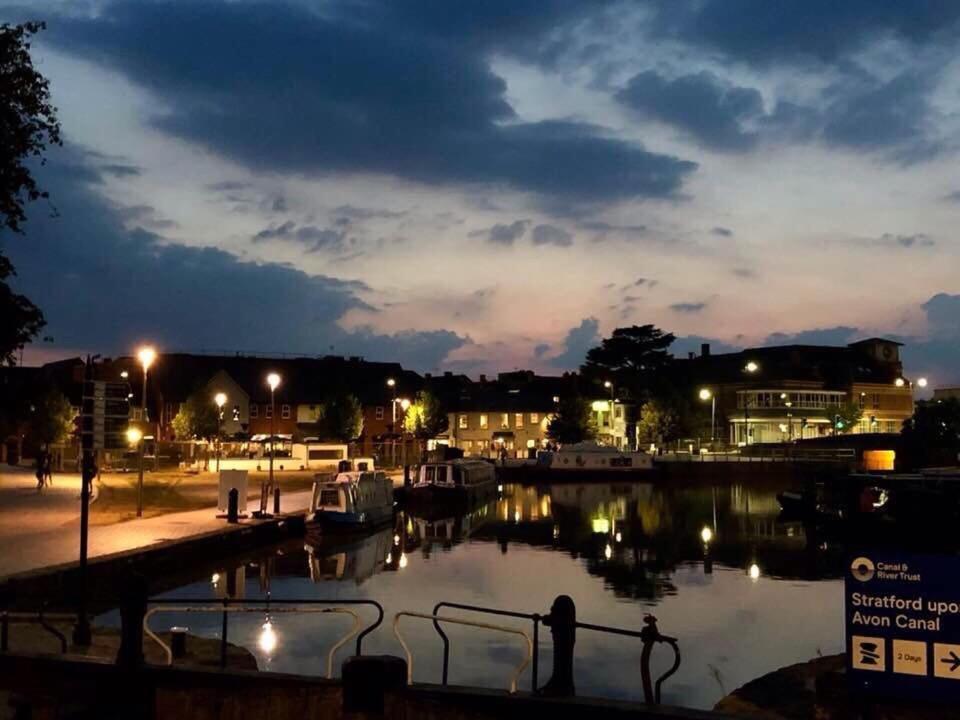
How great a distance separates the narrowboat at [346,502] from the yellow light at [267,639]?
19.9 metres

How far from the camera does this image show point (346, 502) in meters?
49.4

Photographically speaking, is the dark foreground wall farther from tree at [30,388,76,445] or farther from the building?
the building

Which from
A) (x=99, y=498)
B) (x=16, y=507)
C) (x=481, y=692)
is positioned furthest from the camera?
(x=99, y=498)

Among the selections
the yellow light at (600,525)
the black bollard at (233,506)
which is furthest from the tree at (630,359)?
the black bollard at (233,506)

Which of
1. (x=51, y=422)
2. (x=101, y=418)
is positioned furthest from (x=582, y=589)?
(x=51, y=422)

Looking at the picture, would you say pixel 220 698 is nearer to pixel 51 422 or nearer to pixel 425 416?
pixel 51 422

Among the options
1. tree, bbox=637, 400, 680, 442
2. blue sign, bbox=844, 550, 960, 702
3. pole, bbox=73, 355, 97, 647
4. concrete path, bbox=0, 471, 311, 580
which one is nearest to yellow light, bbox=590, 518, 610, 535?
concrete path, bbox=0, 471, 311, 580

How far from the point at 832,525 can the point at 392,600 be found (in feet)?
115

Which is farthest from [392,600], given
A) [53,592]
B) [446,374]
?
[446,374]

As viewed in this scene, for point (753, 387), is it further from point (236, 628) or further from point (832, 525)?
point (236, 628)

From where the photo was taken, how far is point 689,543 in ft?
171

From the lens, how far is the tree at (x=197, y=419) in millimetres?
103375

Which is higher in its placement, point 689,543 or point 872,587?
point 872,587

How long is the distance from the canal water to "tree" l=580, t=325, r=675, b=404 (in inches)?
2484
